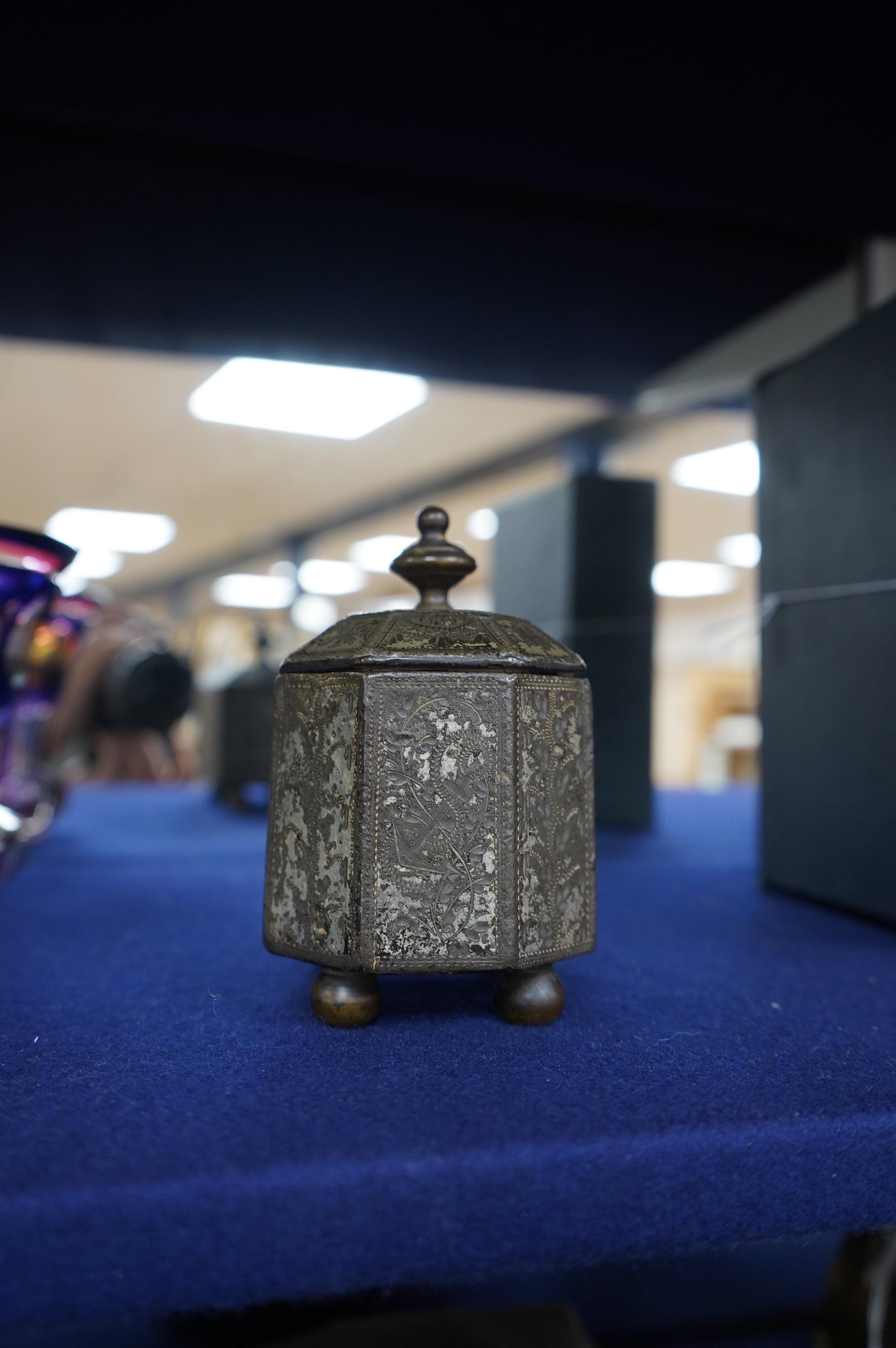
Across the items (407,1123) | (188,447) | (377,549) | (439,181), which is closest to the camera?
(407,1123)

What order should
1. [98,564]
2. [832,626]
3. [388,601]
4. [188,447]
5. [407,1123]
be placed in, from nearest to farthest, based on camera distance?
1. [407,1123]
2. [832,626]
3. [188,447]
4. [98,564]
5. [388,601]

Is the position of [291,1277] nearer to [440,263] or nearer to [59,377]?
[440,263]

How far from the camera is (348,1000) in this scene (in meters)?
0.55

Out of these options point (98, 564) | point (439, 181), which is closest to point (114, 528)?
point (98, 564)

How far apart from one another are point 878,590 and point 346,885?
57 centimetres

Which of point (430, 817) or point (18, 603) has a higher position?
point (18, 603)

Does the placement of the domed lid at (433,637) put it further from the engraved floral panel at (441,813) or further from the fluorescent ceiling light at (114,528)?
the fluorescent ceiling light at (114,528)

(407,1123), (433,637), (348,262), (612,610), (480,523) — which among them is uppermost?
(480,523)

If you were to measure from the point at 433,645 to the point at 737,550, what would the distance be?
21.9 ft

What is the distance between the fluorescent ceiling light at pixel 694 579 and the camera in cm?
750

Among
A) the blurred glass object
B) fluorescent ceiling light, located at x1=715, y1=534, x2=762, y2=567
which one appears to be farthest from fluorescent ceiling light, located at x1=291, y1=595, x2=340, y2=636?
the blurred glass object

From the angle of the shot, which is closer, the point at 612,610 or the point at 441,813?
the point at 441,813

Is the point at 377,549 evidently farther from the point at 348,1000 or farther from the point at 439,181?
the point at 348,1000

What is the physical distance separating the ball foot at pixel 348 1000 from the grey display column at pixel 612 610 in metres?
0.94
